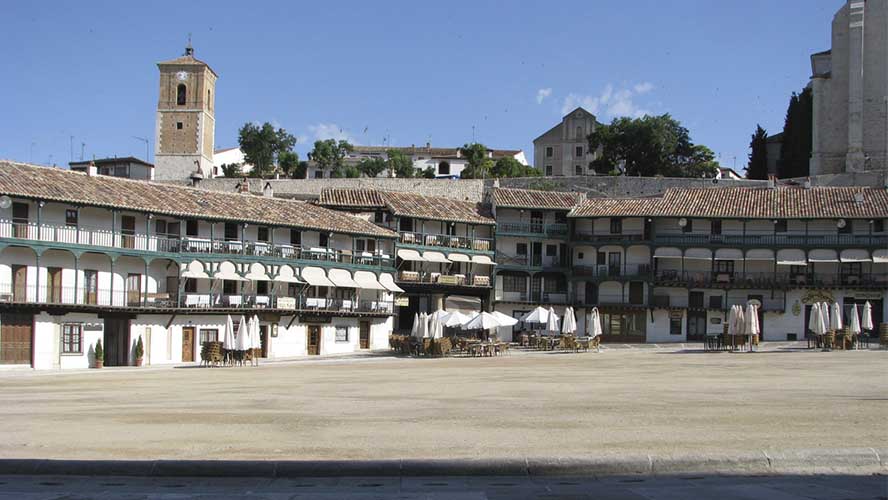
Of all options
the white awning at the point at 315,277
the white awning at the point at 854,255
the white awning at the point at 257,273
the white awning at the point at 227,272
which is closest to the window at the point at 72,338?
the white awning at the point at 227,272

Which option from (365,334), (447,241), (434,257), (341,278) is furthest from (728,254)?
(341,278)

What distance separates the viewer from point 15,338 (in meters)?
43.5

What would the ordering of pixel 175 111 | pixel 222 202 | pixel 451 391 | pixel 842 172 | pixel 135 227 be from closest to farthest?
1. pixel 451 391
2. pixel 135 227
3. pixel 222 202
4. pixel 842 172
5. pixel 175 111

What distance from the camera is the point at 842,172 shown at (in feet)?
270

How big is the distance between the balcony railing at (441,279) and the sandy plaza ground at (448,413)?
27295 mm

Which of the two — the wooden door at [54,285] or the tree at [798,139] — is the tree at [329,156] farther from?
the wooden door at [54,285]

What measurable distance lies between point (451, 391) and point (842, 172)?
66.1m

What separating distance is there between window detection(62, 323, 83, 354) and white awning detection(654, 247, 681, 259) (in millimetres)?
34978

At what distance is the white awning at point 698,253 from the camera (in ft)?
207

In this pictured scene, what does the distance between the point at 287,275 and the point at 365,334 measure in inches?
283

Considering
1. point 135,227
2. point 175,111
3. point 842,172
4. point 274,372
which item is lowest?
point 274,372

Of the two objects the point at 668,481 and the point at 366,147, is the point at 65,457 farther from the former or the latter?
the point at 366,147

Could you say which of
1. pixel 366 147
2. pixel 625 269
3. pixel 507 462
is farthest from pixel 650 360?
pixel 366 147

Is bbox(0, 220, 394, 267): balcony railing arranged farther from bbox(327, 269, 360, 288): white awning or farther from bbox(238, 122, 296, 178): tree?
bbox(238, 122, 296, 178): tree
